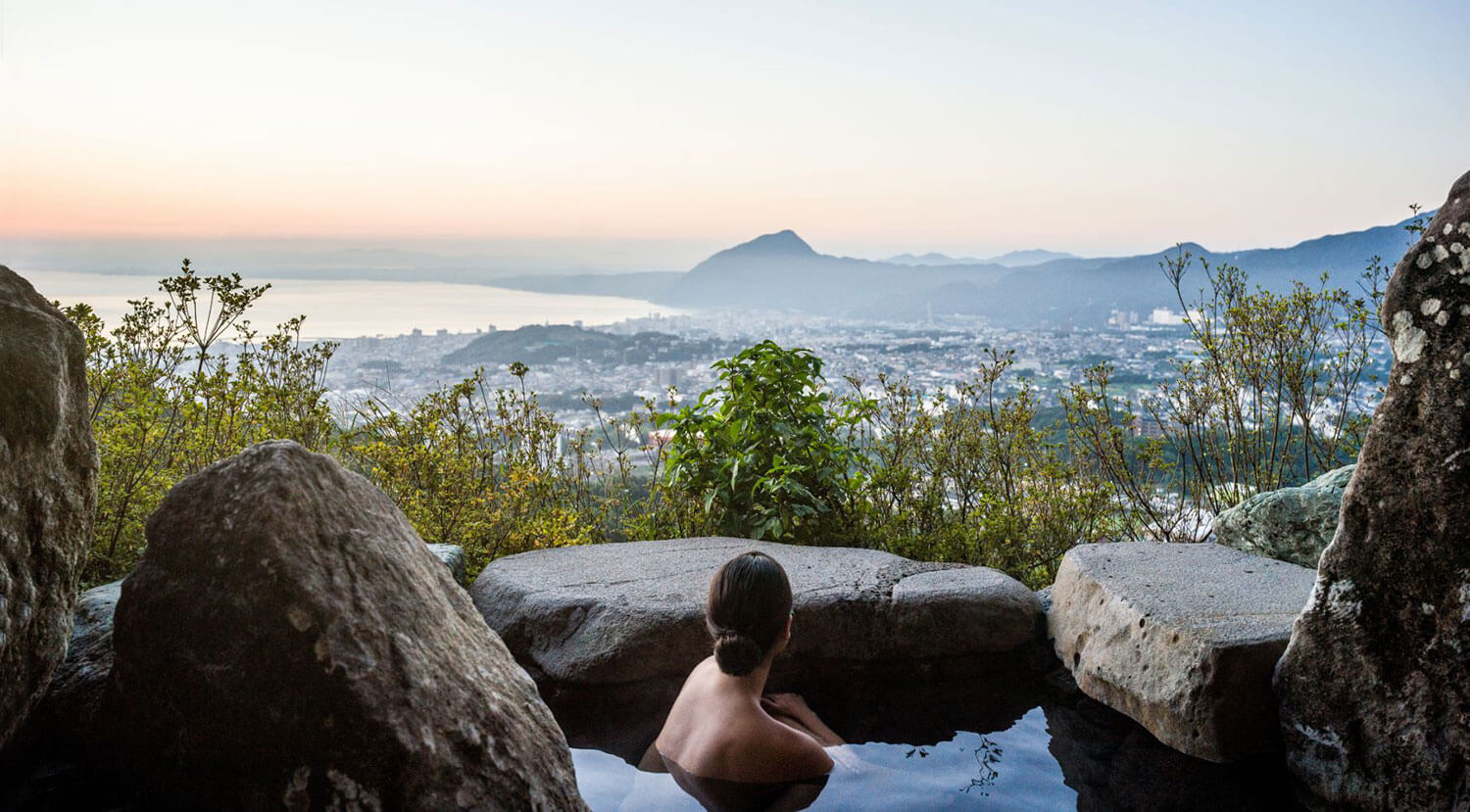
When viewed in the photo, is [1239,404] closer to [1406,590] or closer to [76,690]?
[1406,590]

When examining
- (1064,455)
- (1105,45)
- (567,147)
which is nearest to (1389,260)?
(1064,455)

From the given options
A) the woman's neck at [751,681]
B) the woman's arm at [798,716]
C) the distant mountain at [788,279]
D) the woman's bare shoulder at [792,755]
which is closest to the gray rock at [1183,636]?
the woman's arm at [798,716]

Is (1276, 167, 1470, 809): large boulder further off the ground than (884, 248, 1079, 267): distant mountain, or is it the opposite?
(884, 248, 1079, 267): distant mountain

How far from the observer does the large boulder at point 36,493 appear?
269 cm

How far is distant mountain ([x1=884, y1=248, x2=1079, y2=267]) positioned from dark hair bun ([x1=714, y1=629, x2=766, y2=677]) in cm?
1672

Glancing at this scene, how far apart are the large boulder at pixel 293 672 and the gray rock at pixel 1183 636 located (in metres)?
2.54

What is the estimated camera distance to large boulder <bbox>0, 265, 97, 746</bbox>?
8.82 feet

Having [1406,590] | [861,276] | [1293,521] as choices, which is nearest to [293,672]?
[1406,590]

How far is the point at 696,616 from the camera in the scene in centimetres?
416

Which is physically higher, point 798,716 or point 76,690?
point 76,690

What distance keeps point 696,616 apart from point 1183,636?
6.93 feet

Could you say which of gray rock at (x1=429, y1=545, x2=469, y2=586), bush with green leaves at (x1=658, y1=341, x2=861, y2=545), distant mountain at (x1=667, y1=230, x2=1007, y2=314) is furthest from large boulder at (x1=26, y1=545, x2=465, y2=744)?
distant mountain at (x1=667, y1=230, x2=1007, y2=314)

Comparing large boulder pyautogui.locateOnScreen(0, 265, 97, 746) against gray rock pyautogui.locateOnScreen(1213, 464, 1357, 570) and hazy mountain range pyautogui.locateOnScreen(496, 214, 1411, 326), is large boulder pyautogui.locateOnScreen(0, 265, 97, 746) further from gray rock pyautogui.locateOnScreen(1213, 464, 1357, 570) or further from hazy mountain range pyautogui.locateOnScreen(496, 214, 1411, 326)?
hazy mountain range pyautogui.locateOnScreen(496, 214, 1411, 326)

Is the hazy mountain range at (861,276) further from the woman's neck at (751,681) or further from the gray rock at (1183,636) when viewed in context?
the woman's neck at (751,681)
